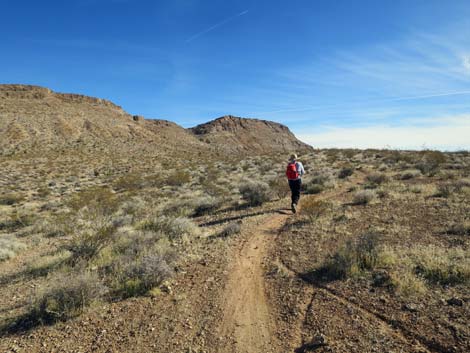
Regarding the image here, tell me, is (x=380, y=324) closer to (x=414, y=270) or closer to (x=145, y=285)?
(x=414, y=270)

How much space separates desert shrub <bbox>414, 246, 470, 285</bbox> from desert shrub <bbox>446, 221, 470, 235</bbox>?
150 centimetres

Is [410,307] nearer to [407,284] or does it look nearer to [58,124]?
[407,284]

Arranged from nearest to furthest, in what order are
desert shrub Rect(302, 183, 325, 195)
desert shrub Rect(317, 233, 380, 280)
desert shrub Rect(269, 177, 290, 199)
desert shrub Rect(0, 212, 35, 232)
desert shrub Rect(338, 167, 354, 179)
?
1. desert shrub Rect(317, 233, 380, 280)
2. desert shrub Rect(0, 212, 35, 232)
3. desert shrub Rect(269, 177, 290, 199)
4. desert shrub Rect(302, 183, 325, 195)
5. desert shrub Rect(338, 167, 354, 179)

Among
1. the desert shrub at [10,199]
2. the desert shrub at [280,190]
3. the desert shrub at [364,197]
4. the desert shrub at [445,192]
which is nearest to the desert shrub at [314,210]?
the desert shrub at [364,197]

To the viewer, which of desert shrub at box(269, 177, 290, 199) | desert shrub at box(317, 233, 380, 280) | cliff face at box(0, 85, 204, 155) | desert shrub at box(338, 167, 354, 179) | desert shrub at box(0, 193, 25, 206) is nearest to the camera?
desert shrub at box(317, 233, 380, 280)

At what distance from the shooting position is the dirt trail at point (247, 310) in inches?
152

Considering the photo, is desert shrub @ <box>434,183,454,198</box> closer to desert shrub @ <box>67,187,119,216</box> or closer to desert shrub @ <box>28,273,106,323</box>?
desert shrub @ <box>28,273,106,323</box>

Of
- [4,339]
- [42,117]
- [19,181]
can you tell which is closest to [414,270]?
[4,339]

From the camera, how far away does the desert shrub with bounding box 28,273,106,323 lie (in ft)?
15.0

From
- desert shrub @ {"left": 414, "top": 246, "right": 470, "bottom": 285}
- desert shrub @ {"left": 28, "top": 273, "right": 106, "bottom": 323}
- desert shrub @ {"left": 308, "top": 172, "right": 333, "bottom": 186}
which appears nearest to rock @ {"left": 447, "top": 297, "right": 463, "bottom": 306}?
desert shrub @ {"left": 414, "top": 246, "right": 470, "bottom": 285}

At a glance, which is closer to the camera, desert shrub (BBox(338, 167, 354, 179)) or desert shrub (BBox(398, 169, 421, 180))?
desert shrub (BBox(398, 169, 421, 180))

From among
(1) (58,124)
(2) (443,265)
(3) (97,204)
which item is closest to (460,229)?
(2) (443,265)

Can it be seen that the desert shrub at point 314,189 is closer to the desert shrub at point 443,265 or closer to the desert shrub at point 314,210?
the desert shrub at point 314,210

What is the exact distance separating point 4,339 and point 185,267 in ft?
10.3
